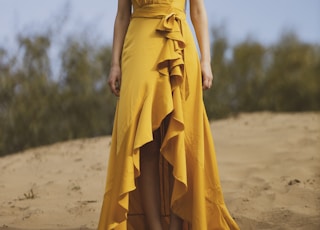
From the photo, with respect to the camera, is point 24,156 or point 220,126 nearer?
point 24,156

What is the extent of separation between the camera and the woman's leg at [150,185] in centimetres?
320

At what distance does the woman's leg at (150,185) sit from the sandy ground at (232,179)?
937 mm

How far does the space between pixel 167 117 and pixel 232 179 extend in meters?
2.54

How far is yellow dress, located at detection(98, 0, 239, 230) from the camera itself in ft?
10.0

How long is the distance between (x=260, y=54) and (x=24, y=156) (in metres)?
7.28

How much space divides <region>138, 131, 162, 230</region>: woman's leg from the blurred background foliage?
6.56 m

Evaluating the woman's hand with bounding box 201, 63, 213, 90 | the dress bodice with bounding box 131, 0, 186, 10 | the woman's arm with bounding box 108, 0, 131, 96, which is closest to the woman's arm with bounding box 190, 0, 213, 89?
the woman's hand with bounding box 201, 63, 213, 90

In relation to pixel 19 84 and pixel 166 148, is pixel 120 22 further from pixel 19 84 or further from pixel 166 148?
pixel 19 84

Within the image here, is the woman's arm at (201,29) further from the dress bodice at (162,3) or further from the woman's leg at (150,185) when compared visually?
the woman's leg at (150,185)

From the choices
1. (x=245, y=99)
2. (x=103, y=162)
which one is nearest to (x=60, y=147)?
(x=103, y=162)

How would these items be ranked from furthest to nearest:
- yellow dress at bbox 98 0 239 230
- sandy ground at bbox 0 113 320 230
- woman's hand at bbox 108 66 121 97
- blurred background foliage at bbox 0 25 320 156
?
blurred background foliage at bbox 0 25 320 156 < sandy ground at bbox 0 113 320 230 < woman's hand at bbox 108 66 121 97 < yellow dress at bbox 98 0 239 230

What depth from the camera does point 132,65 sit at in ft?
10.3

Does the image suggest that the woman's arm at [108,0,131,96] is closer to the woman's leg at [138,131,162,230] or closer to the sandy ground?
the woman's leg at [138,131,162,230]

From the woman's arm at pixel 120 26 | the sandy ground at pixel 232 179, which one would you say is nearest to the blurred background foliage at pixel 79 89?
the sandy ground at pixel 232 179
